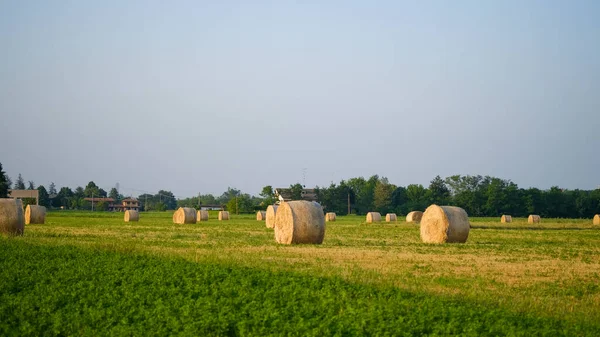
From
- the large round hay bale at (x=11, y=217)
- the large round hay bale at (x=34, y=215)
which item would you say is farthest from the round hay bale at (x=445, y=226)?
the large round hay bale at (x=34, y=215)

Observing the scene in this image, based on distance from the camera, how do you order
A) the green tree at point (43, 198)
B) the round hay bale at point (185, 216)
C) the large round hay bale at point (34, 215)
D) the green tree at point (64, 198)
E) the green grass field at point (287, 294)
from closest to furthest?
the green grass field at point (287, 294) → the large round hay bale at point (34, 215) → the round hay bale at point (185, 216) → the green tree at point (43, 198) → the green tree at point (64, 198)

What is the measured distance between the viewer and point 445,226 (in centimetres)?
2831

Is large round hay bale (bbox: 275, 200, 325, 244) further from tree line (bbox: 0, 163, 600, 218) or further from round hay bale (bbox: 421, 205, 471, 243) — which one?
tree line (bbox: 0, 163, 600, 218)

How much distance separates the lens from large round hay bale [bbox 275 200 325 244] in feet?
87.0

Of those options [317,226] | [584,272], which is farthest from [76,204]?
[584,272]

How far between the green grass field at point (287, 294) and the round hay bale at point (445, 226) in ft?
22.8

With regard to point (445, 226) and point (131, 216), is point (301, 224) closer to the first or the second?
point (445, 226)

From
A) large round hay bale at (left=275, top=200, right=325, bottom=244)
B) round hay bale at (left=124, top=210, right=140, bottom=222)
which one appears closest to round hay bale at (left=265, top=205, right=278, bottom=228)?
round hay bale at (left=124, top=210, right=140, bottom=222)

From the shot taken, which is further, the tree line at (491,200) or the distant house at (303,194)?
the distant house at (303,194)

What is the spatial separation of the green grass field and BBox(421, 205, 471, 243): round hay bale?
6955 millimetres

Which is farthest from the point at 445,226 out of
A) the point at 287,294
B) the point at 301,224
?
the point at 287,294

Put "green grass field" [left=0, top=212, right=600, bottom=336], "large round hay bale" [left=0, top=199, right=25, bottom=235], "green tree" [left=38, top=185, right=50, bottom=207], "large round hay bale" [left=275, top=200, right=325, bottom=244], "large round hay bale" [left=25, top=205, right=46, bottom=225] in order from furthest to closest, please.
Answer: "green tree" [left=38, top=185, right=50, bottom=207], "large round hay bale" [left=25, top=205, right=46, bottom=225], "large round hay bale" [left=0, top=199, right=25, bottom=235], "large round hay bale" [left=275, top=200, right=325, bottom=244], "green grass field" [left=0, top=212, right=600, bottom=336]

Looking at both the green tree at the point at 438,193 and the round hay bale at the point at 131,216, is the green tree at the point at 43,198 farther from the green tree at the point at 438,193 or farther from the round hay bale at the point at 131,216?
the round hay bale at the point at 131,216

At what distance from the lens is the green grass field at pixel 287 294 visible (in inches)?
419
